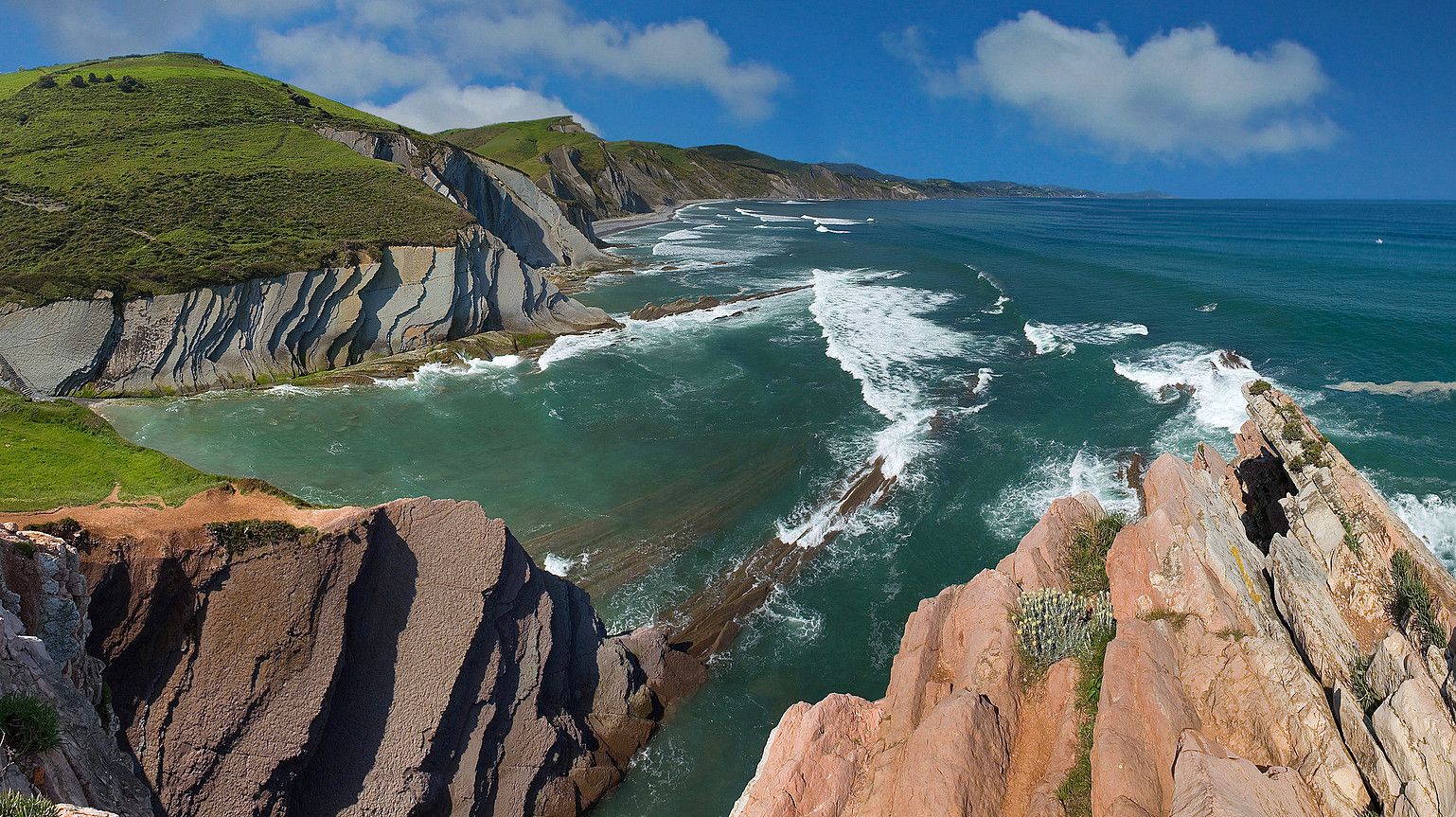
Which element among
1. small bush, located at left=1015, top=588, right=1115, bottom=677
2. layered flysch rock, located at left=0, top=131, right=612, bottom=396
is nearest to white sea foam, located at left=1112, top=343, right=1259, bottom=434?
small bush, located at left=1015, top=588, right=1115, bottom=677

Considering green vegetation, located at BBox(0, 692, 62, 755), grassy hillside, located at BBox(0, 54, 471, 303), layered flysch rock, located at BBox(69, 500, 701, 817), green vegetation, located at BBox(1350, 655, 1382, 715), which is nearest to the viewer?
green vegetation, located at BBox(0, 692, 62, 755)

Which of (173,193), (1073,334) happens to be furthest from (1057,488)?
(173,193)

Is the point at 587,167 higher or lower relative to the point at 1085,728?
higher

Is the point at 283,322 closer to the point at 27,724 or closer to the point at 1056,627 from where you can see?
the point at 27,724

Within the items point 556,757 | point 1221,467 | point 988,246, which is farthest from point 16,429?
point 988,246

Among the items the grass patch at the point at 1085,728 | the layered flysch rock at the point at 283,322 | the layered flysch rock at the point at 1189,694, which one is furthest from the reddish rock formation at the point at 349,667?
the layered flysch rock at the point at 283,322

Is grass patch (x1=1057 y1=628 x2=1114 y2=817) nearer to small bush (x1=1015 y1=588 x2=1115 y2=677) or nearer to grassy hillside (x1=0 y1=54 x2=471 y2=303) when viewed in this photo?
small bush (x1=1015 y1=588 x2=1115 y2=677)

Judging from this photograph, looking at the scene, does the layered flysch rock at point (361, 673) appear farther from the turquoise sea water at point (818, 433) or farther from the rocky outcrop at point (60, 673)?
the turquoise sea water at point (818, 433)
